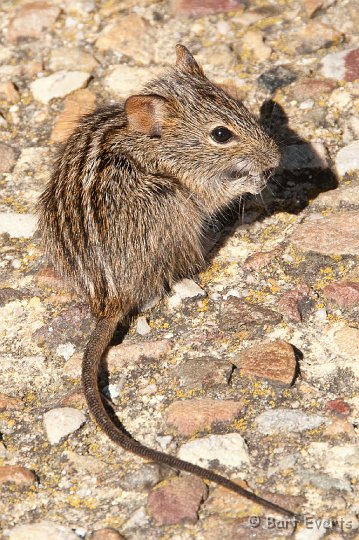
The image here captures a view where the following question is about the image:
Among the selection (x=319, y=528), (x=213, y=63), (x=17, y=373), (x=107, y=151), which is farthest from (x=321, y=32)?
(x=319, y=528)

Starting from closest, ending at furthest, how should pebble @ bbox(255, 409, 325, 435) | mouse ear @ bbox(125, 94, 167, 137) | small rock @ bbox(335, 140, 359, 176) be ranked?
pebble @ bbox(255, 409, 325, 435)
mouse ear @ bbox(125, 94, 167, 137)
small rock @ bbox(335, 140, 359, 176)

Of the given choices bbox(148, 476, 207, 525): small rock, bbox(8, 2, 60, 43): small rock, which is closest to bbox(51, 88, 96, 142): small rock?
bbox(8, 2, 60, 43): small rock

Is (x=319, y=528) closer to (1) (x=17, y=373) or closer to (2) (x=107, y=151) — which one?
(1) (x=17, y=373)

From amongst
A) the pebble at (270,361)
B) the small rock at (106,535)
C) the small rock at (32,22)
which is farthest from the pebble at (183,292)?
the small rock at (32,22)

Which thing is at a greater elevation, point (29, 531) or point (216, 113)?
point (216, 113)

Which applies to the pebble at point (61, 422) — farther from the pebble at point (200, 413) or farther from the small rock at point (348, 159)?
the small rock at point (348, 159)

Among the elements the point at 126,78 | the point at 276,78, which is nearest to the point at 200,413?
the point at 276,78

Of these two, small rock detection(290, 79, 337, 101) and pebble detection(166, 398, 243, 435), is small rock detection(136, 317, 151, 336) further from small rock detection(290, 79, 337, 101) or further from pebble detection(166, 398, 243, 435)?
small rock detection(290, 79, 337, 101)
